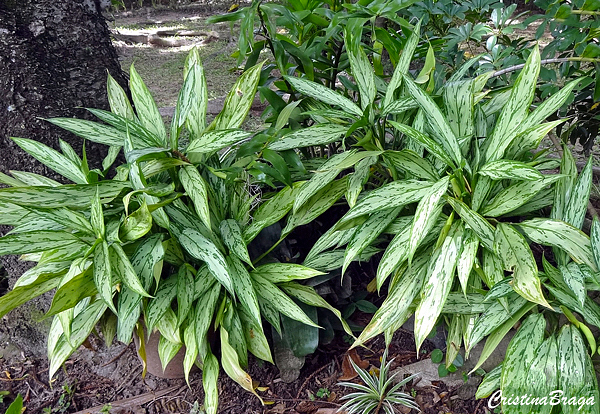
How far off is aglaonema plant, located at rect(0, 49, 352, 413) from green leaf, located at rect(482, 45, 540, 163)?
0.64m

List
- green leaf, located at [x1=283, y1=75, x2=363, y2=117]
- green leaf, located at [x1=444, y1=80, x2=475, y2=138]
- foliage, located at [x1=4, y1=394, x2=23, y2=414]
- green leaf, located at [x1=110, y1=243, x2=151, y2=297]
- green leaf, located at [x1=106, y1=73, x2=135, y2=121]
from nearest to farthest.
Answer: foliage, located at [x1=4, y1=394, x2=23, y2=414], green leaf, located at [x1=110, y1=243, x2=151, y2=297], green leaf, located at [x1=444, y1=80, x2=475, y2=138], green leaf, located at [x1=283, y1=75, x2=363, y2=117], green leaf, located at [x1=106, y1=73, x2=135, y2=121]

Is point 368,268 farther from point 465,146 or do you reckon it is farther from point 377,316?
point 465,146

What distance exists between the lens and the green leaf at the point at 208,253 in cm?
130

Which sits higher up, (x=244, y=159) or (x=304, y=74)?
(x=304, y=74)

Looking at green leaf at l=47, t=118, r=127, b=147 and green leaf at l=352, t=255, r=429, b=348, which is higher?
green leaf at l=47, t=118, r=127, b=147

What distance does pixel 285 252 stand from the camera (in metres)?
1.74

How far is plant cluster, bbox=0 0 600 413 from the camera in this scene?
4.02 feet

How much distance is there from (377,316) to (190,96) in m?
0.91

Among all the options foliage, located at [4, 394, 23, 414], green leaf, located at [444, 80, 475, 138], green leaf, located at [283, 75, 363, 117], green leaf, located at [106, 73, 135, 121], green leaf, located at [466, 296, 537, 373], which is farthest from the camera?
green leaf, located at [106, 73, 135, 121]

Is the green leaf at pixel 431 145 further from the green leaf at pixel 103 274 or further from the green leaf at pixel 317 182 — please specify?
the green leaf at pixel 103 274

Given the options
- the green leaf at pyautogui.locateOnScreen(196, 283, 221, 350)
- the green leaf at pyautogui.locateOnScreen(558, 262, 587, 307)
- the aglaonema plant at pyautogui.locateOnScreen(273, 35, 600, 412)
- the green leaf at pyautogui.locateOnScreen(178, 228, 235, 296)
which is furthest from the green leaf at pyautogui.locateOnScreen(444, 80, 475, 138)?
the green leaf at pyautogui.locateOnScreen(196, 283, 221, 350)

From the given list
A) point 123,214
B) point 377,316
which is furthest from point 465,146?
point 123,214

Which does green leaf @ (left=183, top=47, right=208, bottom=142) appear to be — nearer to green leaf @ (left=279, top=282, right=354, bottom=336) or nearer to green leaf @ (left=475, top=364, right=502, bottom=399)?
green leaf @ (left=279, top=282, right=354, bottom=336)

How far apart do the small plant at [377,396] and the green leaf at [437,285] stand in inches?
15.1
